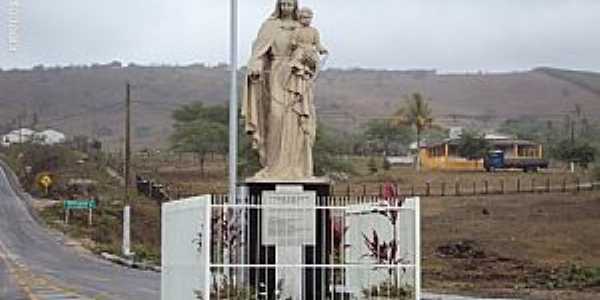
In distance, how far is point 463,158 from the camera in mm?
116438

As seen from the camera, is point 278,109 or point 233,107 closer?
point 278,109

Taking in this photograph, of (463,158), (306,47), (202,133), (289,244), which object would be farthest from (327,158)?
(289,244)

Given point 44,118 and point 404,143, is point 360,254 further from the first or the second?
point 44,118

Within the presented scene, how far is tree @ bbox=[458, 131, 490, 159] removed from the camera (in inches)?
4412

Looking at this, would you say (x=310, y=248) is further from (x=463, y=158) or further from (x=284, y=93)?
(x=463, y=158)

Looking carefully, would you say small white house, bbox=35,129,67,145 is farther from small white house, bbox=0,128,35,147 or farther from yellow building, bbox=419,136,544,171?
yellow building, bbox=419,136,544,171

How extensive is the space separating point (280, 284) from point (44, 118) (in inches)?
6155

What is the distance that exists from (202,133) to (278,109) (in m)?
79.1

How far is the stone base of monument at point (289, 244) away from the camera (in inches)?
690

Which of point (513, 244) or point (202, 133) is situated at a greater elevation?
point (202, 133)

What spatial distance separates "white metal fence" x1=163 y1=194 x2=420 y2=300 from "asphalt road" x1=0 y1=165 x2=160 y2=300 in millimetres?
13845

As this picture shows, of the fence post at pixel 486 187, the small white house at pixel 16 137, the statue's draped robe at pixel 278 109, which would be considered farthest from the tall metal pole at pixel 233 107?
the small white house at pixel 16 137

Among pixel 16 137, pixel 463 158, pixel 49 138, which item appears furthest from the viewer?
pixel 16 137

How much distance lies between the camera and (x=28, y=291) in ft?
112
